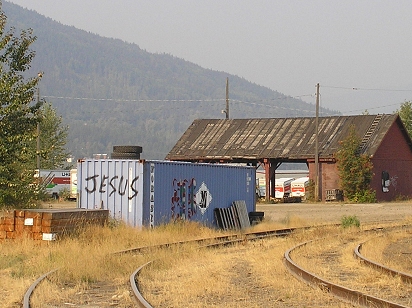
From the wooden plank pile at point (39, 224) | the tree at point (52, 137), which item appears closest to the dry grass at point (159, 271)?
the wooden plank pile at point (39, 224)

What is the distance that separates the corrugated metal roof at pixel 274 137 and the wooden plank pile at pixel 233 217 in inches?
1007

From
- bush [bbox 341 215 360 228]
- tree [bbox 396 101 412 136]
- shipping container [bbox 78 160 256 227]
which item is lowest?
bush [bbox 341 215 360 228]

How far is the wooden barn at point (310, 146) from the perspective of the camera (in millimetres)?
54188

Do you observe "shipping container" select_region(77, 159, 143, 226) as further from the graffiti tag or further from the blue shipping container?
the blue shipping container

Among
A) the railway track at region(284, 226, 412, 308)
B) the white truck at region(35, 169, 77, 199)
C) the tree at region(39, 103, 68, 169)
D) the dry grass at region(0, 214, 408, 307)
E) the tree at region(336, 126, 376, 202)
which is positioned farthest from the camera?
the tree at region(39, 103, 68, 169)

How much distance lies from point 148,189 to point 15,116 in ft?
19.0

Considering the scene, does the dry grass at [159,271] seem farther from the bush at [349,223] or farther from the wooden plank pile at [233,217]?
the bush at [349,223]

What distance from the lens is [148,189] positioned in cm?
2336

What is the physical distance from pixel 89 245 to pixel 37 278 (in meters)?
4.92

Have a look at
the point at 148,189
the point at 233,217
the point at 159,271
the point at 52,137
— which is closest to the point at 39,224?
the point at 148,189

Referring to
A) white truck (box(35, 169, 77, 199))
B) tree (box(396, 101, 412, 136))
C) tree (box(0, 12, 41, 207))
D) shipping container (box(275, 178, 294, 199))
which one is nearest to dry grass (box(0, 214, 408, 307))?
tree (box(0, 12, 41, 207))

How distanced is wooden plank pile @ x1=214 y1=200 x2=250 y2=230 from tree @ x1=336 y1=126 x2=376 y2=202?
2361cm

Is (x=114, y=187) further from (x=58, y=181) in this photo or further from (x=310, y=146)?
(x=58, y=181)

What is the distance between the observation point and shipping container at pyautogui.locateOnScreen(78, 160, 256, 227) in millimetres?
23297
